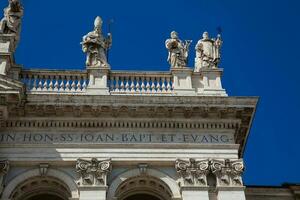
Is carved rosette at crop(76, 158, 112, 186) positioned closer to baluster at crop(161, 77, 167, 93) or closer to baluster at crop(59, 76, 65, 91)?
baluster at crop(59, 76, 65, 91)

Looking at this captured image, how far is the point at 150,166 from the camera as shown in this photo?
2058cm

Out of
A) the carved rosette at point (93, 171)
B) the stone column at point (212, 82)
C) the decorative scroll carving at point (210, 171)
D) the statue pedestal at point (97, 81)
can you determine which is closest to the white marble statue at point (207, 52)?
the stone column at point (212, 82)

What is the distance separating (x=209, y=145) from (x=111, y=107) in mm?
3404

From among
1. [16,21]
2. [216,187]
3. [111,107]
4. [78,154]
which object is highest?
[16,21]

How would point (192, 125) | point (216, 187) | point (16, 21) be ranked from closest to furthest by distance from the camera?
point (216, 187), point (192, 125), point (16, 21)

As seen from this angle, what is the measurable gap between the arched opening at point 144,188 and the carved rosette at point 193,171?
2.15 ft

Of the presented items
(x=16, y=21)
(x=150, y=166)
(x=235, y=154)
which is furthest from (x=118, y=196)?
(x=16, y=21)

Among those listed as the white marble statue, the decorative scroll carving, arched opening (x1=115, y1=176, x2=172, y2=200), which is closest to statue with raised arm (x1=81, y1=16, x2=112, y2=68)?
the white marble statue

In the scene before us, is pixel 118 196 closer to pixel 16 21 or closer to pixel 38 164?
pixel 38 164

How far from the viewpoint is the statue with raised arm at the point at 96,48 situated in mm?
22812

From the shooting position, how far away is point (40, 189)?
20859mm

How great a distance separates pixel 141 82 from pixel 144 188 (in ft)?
13.0

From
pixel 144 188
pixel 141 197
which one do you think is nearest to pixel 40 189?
pixel 144 188

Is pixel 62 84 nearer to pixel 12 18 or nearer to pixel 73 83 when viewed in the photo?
pixel 73 83
